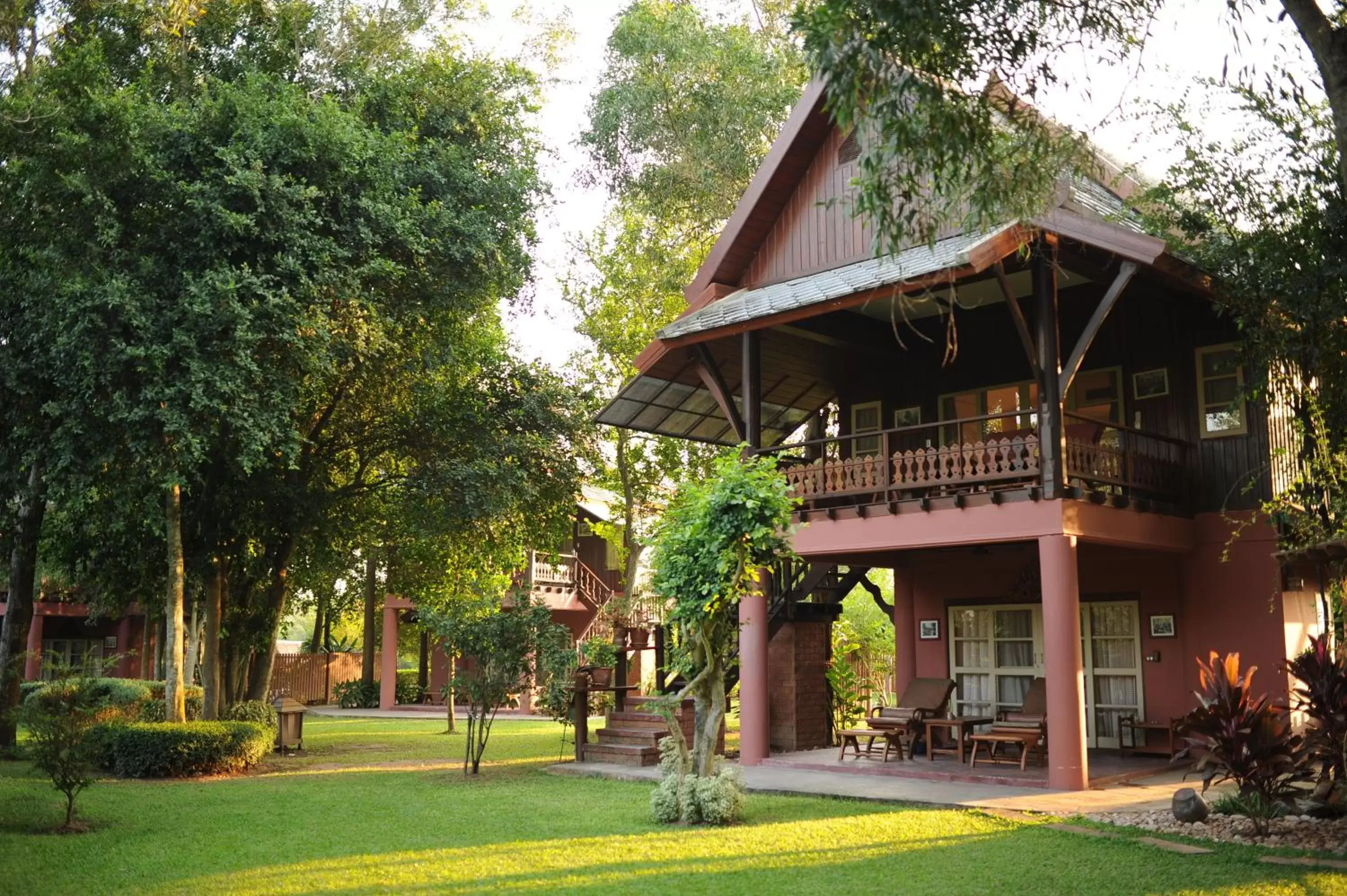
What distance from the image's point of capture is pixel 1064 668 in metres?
11.9

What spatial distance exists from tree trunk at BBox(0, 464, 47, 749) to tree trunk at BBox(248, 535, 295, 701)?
12.1 feet

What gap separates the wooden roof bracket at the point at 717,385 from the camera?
15.6m

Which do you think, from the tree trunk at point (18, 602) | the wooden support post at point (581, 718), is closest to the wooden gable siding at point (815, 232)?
the wooden support post at point (581, 718)

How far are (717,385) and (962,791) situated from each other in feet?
20.8

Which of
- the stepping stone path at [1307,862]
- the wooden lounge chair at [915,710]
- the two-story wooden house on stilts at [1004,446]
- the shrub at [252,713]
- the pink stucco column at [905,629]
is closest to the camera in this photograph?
the stepping stone path at [1307,862]

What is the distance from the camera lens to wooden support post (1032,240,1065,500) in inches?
486

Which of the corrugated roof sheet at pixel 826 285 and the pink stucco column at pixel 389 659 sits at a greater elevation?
the corrugated roof sheet at pixel 826 285

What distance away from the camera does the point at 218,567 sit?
18.3 meters

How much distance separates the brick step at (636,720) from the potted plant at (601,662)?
Result: 1.69 feet

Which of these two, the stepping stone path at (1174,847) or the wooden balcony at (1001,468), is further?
the wooden balcony at (1001,468)

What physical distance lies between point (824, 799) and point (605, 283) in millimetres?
18967

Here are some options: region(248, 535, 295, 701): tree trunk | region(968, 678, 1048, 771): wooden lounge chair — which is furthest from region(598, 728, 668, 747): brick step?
region(248, 535, 295, 701): tree trunk

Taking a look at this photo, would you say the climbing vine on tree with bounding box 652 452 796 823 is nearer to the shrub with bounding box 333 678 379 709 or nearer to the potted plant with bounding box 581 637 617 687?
the potted plant with bounding box 581 637 617 687

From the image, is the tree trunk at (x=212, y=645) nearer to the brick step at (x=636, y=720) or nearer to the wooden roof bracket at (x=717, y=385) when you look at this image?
the brick step at (x=636, y=720)
